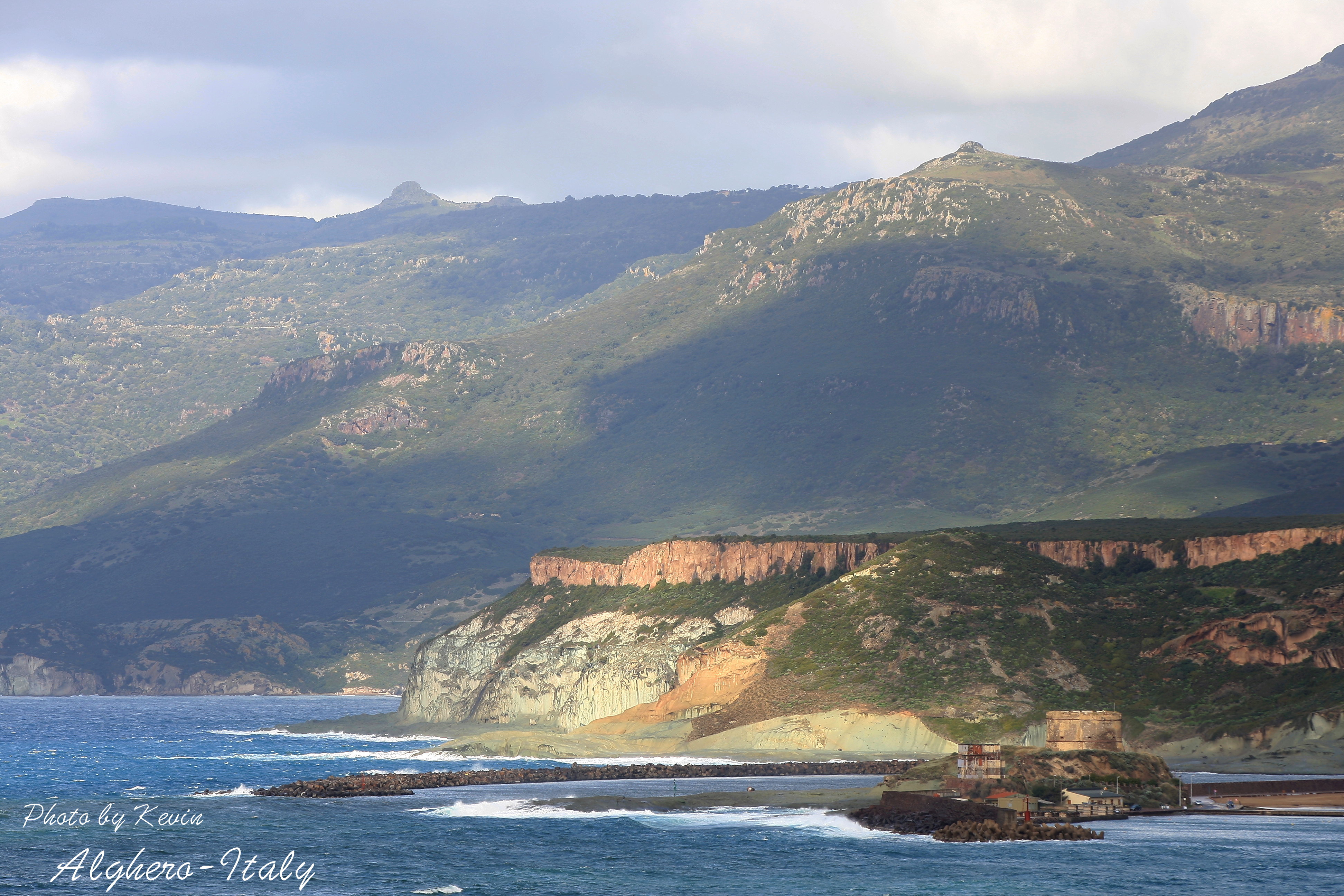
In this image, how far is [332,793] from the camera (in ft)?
399

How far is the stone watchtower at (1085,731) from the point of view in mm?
103188

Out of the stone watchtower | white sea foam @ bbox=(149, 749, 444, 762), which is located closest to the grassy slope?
the stone watchtower

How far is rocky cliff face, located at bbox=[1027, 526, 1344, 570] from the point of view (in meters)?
158

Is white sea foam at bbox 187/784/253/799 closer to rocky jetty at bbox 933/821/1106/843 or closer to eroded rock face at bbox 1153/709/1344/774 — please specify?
rocky jetty at bbox 933/821/1106/843

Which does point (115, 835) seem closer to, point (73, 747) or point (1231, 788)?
point (1231, 788)

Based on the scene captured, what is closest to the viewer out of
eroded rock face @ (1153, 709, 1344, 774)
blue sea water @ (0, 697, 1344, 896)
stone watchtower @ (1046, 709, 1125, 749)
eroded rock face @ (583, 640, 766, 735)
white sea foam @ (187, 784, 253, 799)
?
blue sea water @ (0, 697, 1344, 896)

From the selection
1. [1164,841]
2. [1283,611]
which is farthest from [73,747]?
[1164,841]

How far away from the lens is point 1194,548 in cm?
16788

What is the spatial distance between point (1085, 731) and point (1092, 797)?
7.55 meters

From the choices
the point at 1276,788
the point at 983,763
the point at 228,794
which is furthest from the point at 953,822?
the point at 228,794

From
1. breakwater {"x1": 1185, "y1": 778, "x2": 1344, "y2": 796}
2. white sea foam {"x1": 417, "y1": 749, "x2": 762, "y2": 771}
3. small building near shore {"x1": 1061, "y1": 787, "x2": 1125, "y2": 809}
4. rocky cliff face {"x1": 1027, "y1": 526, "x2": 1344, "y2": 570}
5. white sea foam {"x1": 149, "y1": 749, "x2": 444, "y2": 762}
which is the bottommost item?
white sea foam {"x1": 149, "y1": 749, "x2": 444, "y2": 762}

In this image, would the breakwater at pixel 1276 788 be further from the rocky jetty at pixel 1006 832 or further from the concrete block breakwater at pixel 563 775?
the concrete block breakwater at pixel 563 775

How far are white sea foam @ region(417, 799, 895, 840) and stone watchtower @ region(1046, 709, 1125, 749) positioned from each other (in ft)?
45.4

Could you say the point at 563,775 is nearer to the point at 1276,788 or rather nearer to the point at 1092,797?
the point at 1092,797
